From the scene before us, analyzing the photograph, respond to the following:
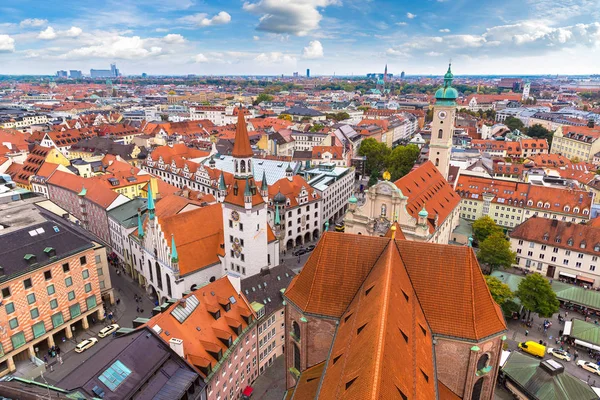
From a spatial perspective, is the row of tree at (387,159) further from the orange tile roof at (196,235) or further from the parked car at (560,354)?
A: the parked car at (560,354)

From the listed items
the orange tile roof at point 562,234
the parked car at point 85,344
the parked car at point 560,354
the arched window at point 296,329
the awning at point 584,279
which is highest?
the arched window at point 296,329

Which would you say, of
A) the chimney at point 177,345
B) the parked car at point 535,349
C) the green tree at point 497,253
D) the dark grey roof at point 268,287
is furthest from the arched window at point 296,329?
the green tree at point 497,253

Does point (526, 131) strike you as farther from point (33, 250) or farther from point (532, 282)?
point (33, 250)

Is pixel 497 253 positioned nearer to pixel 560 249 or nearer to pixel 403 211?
pixel 560 249

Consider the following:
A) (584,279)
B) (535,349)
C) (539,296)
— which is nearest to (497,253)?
(539,296)

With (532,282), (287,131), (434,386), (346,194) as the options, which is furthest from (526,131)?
(434,386)

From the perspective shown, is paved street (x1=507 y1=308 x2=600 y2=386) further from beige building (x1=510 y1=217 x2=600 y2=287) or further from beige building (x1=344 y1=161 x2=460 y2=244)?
beige building (x1=344 y1=161 x2=460 y2=244)

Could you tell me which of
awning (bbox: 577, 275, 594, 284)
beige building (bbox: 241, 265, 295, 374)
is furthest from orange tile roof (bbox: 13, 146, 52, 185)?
awning (bbox: 577, 275, 594, 284)
